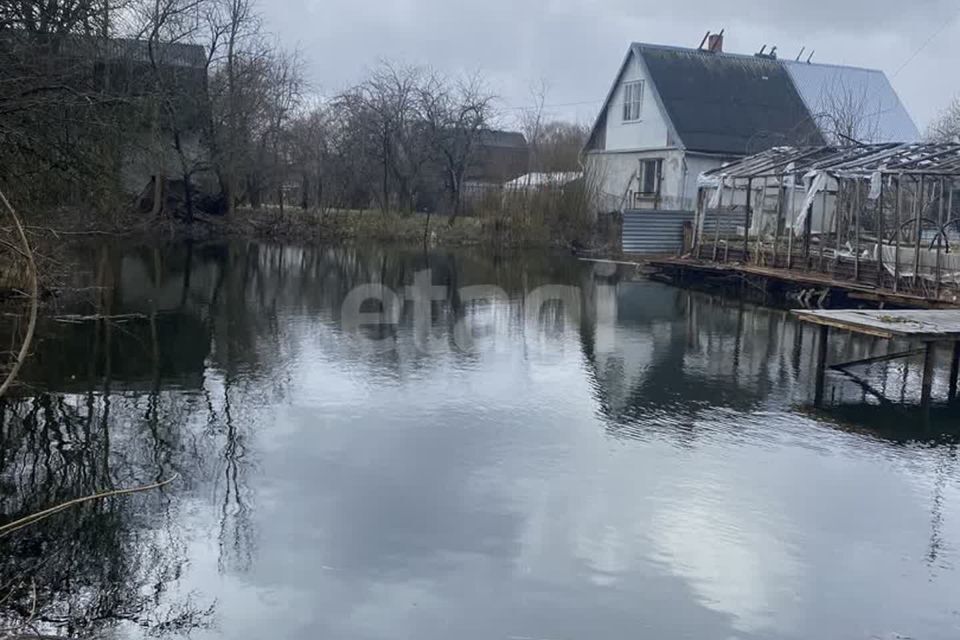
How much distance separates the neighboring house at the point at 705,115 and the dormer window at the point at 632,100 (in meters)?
0.04

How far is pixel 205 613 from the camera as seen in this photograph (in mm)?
5648

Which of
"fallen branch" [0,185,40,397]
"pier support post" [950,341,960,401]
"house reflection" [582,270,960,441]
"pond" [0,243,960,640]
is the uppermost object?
"fallen branch" [0,185,40,397]

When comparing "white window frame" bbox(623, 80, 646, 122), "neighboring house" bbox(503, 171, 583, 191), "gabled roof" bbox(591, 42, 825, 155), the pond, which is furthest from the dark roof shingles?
the pond

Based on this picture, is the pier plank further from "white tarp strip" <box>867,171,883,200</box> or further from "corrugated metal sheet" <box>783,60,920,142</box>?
"corrugated metal sheet" <box>783,60,920,142</box>

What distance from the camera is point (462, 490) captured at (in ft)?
25.5

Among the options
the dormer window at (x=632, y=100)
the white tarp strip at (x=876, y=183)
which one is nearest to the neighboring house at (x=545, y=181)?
the dormer window at (x=632, y=100)

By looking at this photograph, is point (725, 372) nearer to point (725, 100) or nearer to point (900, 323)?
point (900, 323)

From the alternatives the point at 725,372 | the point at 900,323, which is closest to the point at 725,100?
the point at 725,372

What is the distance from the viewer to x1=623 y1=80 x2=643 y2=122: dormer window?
3378 cm

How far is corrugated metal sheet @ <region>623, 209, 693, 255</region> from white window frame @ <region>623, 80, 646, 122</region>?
5.80 m

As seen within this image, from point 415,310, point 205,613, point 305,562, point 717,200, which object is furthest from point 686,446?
point 717,200

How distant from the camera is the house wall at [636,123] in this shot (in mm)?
32500

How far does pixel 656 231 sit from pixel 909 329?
62.4ft

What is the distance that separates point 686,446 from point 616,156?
26.8m
